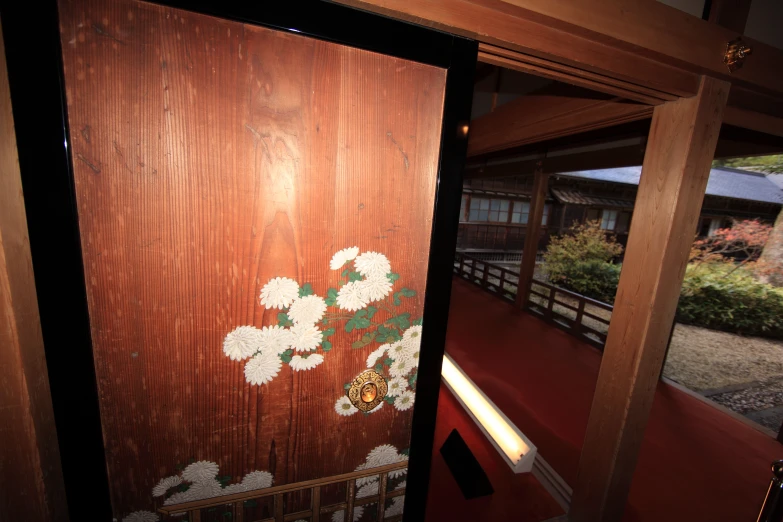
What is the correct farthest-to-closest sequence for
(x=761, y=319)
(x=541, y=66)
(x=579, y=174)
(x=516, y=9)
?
(x=579, y=174)
(x=761, y=319)
(x=541, y=66)
(x=516, y=9)

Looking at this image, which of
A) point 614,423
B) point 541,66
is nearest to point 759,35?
point 541,66

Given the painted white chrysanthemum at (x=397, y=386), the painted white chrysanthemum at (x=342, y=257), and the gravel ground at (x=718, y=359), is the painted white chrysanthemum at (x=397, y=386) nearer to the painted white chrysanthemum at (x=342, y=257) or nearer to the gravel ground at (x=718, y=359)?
the painted white chrysanthemum at (x=342, y=257)

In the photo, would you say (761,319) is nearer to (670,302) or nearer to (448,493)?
(670,302)

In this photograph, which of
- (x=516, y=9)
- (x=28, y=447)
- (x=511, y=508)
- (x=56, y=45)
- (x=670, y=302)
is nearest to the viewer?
(x=56, y=45)

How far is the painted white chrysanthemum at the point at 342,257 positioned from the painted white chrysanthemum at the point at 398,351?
0.40 meters

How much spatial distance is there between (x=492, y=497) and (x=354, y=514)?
6.01 ft

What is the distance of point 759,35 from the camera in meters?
1.55

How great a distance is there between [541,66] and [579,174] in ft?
30.6

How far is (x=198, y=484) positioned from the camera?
1.05 m

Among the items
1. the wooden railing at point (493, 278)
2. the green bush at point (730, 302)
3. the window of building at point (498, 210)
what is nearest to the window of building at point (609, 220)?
the window of building at point (498, 210)

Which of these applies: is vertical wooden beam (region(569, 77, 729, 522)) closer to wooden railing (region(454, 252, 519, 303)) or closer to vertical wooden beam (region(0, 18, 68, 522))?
vertical wooden beam (region(0, 18, 68, 522))

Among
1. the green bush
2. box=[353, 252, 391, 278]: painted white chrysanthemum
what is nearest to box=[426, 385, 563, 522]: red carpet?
box=[353, 252, 391, 278]: painted white chrysanthemum

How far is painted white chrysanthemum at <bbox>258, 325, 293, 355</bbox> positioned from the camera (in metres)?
1.01

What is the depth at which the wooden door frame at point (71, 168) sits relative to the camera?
0.72 m
